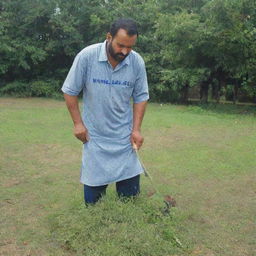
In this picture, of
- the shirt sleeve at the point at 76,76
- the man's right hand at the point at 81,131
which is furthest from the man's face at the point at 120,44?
the man's right hand at the point at 81,131

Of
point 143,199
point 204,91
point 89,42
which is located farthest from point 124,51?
point 89,42

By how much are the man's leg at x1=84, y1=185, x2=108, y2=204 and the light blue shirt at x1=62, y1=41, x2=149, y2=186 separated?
94 mm

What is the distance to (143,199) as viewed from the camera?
3582 millimetres

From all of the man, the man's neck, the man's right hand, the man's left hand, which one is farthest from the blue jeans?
the man's neck

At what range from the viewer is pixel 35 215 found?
4.09 meters

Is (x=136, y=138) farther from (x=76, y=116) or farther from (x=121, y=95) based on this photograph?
(x=76, y=116)

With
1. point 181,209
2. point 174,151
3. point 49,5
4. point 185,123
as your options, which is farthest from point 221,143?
point 49,5

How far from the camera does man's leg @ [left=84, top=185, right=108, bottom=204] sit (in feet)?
11.1

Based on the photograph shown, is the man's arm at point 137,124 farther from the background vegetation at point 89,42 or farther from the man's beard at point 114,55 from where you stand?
the background vegetation at point 89,42

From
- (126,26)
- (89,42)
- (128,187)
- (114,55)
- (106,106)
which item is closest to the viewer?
(126,26)

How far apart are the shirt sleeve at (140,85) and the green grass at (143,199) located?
0.88 meters

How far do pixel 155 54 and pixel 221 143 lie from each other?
8.27 meters

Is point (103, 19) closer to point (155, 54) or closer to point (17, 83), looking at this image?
point (155, 54)

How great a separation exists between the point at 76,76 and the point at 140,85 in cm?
54
